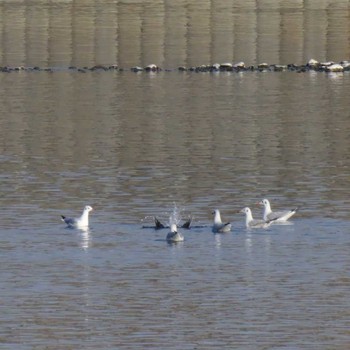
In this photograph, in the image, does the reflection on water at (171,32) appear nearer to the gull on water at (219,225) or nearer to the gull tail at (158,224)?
the gull tail at (158,224)

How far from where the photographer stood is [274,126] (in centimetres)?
5244

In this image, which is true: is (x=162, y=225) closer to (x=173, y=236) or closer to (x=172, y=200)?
(x=173, y=236)

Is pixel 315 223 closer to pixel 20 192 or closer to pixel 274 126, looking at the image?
pixel 20 192

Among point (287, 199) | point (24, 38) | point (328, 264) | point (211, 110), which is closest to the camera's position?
point (328, 264)

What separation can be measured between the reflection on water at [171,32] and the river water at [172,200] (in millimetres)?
487

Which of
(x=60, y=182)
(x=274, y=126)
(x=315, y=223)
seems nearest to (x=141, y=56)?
(x=274, y=126)

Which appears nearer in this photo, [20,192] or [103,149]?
[20,192]

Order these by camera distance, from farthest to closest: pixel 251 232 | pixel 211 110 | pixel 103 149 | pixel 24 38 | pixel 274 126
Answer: pixel 24 38 < pixel 211 110 < pixel 274 126 < pixel 103 149 < pixel 251 232

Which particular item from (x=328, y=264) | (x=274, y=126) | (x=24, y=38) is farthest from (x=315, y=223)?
(x=24, y=38)

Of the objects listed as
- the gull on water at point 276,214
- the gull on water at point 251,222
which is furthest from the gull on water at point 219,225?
the gull on water at point 276,214

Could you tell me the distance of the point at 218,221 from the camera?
3058 centimetres

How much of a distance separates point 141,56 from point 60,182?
44506 millimetres

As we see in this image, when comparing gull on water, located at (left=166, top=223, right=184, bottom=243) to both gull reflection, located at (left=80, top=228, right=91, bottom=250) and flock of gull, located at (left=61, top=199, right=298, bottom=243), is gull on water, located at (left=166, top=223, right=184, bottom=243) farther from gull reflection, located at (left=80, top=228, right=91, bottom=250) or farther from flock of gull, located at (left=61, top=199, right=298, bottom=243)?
gull reflection, located at (left=80, top=228, right=91, bottom=250)

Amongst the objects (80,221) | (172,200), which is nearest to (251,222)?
(80,221)
